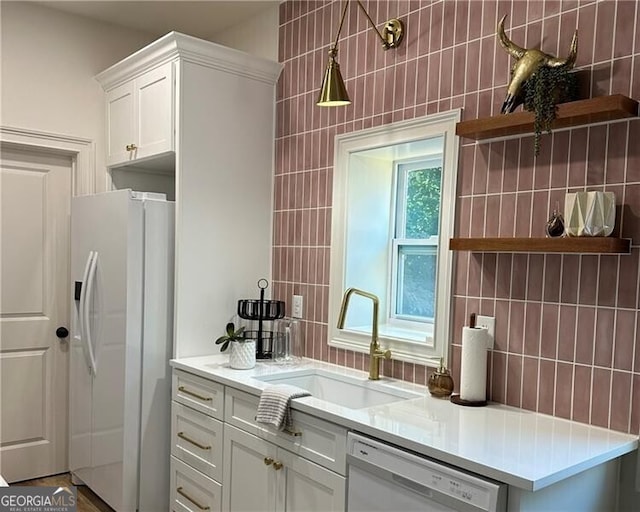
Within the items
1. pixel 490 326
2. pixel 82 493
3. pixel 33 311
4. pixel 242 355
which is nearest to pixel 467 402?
pixel 490 326

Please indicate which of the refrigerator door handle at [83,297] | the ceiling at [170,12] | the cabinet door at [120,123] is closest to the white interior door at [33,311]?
the cabinet door at [120,123]

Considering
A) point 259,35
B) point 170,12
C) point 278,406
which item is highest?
point 170,12

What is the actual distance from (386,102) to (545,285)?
43.9 inches

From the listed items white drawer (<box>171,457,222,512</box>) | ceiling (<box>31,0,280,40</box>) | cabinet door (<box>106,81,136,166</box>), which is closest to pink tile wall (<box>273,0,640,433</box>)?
ceiling (<box>31,0,280,40</box>)

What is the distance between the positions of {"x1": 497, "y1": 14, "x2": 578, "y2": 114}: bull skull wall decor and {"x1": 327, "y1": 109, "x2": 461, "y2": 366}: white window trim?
315mm

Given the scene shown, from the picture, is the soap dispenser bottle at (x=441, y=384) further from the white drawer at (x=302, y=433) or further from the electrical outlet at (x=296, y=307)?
the electrical outlet at (x=296, y=307)

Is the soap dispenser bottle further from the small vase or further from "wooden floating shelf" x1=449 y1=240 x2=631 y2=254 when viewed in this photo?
the small vase

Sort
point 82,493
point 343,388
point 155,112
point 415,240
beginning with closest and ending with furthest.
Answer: point 343,388, point 415,240, point 155,112, point 82,493

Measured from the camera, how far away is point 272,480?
2.32 meters

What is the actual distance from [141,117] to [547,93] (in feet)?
7.17

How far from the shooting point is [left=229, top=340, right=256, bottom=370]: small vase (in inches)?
107

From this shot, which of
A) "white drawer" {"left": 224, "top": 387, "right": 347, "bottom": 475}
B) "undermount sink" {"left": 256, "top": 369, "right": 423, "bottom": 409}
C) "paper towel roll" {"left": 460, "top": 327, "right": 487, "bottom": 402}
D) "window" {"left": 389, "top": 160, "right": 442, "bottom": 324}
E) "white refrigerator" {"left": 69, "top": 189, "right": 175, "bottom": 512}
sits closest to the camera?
"white drawer" {"left": 224, "top": 387, "right": 347, "bottom": 475}

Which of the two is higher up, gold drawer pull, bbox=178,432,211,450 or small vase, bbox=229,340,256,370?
small vase, bbox=229,340,256,370

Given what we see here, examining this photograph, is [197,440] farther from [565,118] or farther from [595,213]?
[565,118]
